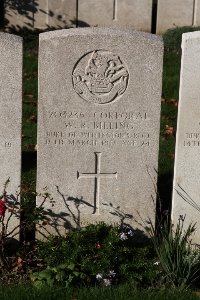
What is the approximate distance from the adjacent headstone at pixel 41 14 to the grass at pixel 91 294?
38.6ft

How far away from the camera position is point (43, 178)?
19.3 ft

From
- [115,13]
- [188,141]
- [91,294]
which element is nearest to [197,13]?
[115,13]

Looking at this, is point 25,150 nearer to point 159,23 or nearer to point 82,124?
point 82,124

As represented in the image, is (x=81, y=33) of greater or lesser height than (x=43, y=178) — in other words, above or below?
above

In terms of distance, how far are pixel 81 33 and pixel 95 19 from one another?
1119 centimetres

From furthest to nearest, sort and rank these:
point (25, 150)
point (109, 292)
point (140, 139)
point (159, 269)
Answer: point (25, 150) < point (140, 139) < point (159, 269) < point (109, 292)

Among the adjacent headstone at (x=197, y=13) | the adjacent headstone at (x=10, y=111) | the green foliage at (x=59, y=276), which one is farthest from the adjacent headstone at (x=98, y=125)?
the adjacent headstone at (x=197, y=13)

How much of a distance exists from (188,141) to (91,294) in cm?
160

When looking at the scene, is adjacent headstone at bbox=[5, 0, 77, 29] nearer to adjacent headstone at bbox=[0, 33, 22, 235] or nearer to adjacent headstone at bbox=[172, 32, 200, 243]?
adjacent headstone at bbox=[0, 33, 22, 235]

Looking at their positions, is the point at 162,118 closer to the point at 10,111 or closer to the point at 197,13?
the point at 10,111

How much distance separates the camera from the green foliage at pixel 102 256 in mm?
5371

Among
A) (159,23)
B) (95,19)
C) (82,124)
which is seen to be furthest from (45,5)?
(82,124)

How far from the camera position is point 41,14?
53.6 ft

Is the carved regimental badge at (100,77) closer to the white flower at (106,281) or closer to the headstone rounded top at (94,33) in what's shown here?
the headstone rounded top at (94,33)
